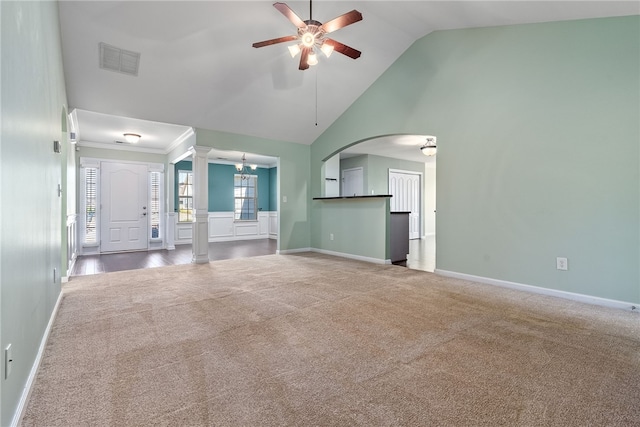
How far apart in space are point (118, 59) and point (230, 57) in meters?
1.36

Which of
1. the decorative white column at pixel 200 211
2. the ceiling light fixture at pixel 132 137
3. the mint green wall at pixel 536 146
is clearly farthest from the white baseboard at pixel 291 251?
the ceiling light fixture at pixel 132 137

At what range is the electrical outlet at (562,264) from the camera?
11.3 ft

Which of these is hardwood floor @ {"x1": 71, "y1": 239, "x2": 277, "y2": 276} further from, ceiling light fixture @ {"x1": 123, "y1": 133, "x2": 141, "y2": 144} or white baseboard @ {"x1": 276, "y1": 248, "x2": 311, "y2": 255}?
ceiling light fixture @ {"x1": 123, "y1": 133, "x2": 141, "y2": 144}

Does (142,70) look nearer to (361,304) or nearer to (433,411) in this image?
(361,304)

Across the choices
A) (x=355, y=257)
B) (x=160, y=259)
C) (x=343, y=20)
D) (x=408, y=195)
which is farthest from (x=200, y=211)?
(x=408, y=195)

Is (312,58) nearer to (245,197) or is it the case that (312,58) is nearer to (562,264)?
(562,264)

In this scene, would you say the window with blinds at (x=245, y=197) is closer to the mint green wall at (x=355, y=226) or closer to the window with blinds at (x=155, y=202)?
the window with blinds at (x=155, y=202)

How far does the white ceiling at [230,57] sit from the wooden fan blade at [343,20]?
41.1 inches

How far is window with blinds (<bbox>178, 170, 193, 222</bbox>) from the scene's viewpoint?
862 centimetres

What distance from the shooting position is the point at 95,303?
3.23 metres

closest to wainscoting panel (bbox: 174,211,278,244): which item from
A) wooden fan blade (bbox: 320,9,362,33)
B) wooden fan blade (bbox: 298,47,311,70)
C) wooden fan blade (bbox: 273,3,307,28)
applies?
wooden fan blade (bbox: 298,47,311,70)

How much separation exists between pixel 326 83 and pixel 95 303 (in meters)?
4.50

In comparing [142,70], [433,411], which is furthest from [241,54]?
[433,411]

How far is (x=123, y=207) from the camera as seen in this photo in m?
7.27
